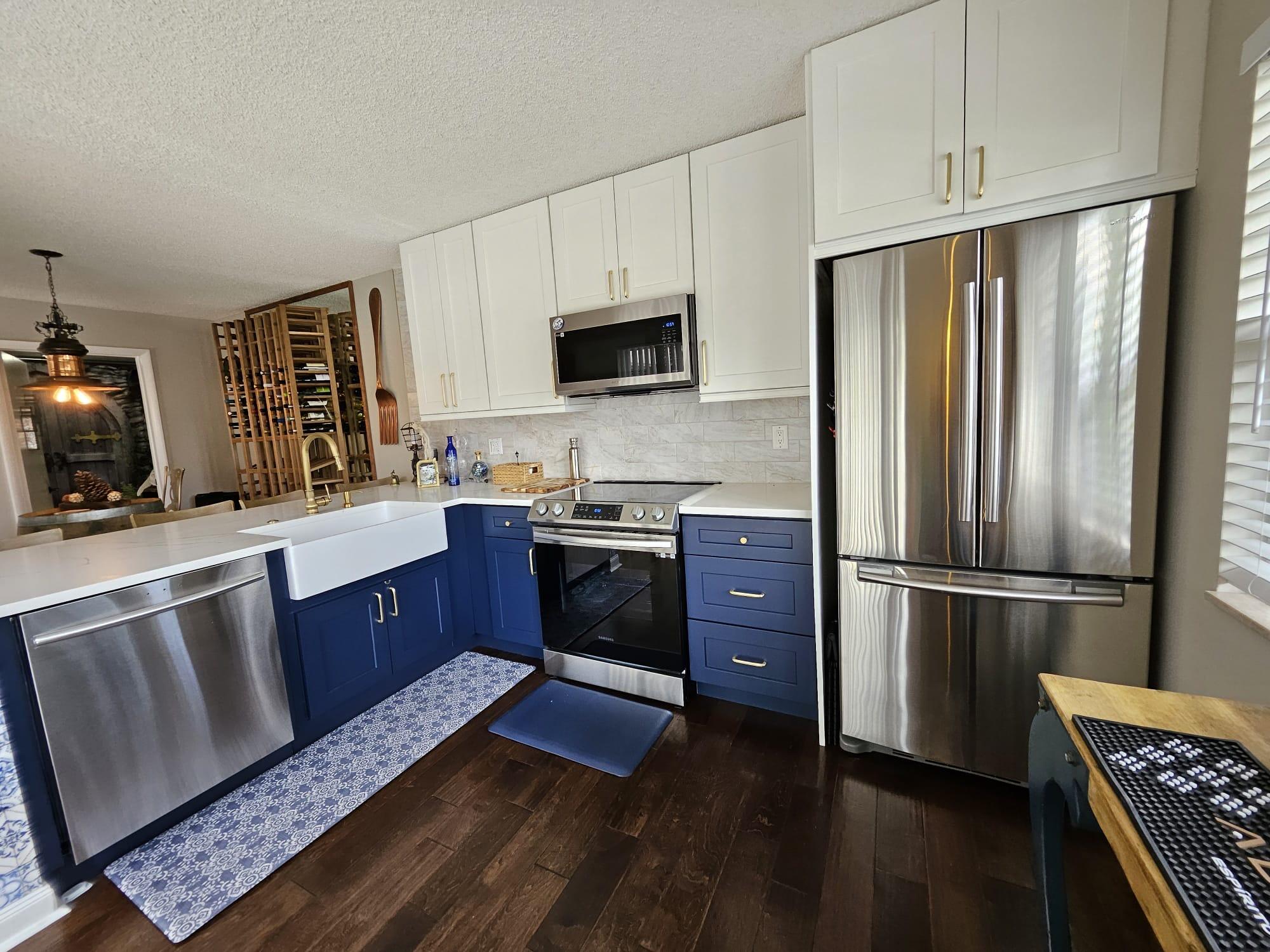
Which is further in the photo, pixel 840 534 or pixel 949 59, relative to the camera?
pixel 840 534

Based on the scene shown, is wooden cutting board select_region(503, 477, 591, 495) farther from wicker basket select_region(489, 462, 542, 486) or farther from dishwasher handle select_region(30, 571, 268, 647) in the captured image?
dishwasher handle select_region(30, 571, 268, 647)

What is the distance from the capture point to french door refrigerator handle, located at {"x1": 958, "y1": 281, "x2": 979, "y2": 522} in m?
1.50

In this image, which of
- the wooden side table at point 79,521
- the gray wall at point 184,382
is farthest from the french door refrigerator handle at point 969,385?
the gray wall at point 184,382

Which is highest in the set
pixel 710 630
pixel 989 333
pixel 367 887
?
pixel 989 333

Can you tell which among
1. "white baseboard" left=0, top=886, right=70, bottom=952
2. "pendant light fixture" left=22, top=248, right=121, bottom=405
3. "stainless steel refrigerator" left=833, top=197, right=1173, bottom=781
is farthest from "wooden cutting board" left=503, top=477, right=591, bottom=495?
"pendant light fixture" left=22, top=248, right=121, bottom=405

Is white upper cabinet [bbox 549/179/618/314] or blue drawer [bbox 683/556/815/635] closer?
blue drawer [bbox 683/556/815/635]

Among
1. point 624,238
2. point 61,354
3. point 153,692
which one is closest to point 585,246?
point 624,238

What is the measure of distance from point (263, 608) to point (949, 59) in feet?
9.70

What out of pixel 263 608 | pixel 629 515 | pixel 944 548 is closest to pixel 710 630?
pixel 629 515

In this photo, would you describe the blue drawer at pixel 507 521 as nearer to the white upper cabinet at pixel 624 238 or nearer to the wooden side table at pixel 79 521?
the white upper cabinet at pixel 624 238

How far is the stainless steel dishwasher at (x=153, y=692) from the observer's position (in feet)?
4.88

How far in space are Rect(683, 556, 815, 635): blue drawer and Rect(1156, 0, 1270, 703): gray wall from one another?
0.99 m

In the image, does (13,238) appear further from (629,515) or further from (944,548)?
(944,548)

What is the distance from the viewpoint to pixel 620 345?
2.42 metres
